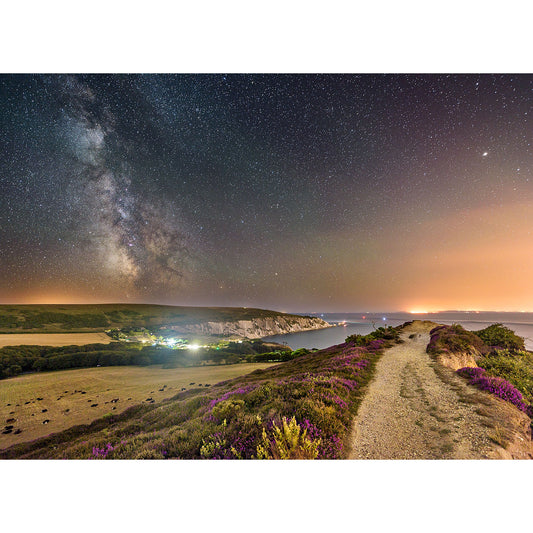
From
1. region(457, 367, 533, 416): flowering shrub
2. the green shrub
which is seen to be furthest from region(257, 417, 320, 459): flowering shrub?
the green shrub

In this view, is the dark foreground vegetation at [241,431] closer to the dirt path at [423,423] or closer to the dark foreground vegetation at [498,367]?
the dirt path at [423,423]

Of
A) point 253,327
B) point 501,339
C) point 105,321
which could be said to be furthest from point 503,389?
point 105,321

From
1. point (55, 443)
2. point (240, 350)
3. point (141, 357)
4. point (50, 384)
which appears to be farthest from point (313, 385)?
point (240, 350)

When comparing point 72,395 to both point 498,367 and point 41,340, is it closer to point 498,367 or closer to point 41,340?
point 498,367

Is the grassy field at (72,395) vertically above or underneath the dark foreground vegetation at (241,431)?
underneath

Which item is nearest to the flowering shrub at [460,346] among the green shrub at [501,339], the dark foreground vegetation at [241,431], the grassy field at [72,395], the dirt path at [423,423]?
the green shrub at [501,339]
